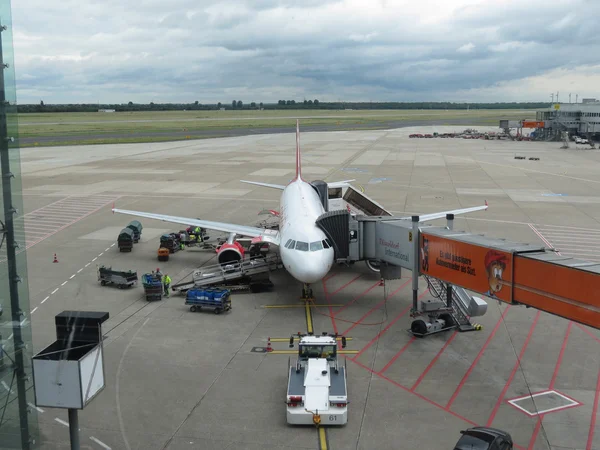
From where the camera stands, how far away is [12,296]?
54.7ft

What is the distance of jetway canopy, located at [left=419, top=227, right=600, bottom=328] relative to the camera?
61.8 ft

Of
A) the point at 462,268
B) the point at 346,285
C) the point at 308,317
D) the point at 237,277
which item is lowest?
the point at 308,317

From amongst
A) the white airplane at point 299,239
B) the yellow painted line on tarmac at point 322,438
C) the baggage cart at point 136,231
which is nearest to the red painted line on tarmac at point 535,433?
the yellow painted line on tarmac at point 322,438

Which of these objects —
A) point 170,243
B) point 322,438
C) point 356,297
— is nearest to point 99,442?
point 322,438

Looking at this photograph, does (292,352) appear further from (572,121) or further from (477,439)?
(572,121)

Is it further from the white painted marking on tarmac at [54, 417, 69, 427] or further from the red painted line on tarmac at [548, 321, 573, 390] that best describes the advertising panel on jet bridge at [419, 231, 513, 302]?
the white painted marking on tarmac at [54, 417, 69, 427]

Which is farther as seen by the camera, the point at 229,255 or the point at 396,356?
the point at 229,255

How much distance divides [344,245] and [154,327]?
422 inches

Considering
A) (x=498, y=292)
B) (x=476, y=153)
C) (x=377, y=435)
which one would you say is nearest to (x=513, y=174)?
(x=476, y=153)

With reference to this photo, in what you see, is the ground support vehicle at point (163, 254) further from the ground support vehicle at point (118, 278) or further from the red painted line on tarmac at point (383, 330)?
the red painted line on tarmac at point (383, 330)

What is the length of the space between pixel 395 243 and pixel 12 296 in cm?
1843

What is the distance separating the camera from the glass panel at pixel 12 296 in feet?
51.9

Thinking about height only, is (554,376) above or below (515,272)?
below

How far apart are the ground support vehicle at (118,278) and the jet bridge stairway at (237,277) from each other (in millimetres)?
2708
